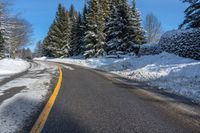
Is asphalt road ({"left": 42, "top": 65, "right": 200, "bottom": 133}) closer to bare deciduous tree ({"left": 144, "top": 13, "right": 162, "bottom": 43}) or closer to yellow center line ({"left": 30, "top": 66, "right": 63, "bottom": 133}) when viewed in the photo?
yellow center line ({"left": 30, "top": 66, "right": 63, "bottom": 133})

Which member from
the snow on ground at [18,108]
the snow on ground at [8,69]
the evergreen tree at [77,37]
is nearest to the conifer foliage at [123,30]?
the snow on ground at [8,69]

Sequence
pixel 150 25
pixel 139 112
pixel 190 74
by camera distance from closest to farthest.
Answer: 1. pixel 139 112
2. pixel 190 74
3. pixel 150 25

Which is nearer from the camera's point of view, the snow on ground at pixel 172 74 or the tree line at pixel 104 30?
the snow on ground at pixel 172 74

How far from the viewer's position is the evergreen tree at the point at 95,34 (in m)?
43.5

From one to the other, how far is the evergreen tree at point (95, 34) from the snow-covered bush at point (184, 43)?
19022 mm

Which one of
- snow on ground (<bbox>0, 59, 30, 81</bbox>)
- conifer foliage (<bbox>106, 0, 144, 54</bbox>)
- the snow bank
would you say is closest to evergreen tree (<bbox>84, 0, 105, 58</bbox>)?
conifer foliage (<bbox>106, 0, 144, 54</bbox>)

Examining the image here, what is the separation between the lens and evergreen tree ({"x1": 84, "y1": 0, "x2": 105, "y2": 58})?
143 ft

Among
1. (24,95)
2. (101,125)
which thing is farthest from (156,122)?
(24,95)

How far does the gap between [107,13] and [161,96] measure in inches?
1582

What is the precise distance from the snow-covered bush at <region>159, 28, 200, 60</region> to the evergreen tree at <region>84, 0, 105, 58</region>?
19.0m

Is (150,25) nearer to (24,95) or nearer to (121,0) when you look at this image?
(121,0)

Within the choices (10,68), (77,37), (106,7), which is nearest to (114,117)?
(10,68)

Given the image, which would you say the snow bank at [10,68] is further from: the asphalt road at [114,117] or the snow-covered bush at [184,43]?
the snow-covered bush at [184,43]

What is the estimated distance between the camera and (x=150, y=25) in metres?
69.1
